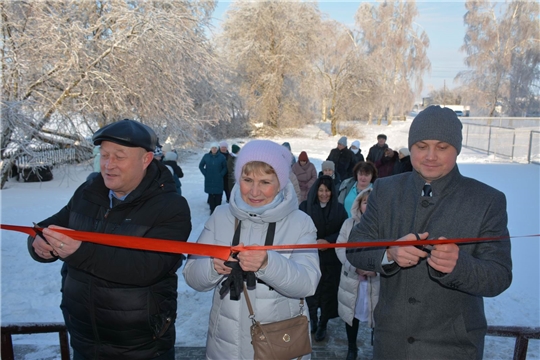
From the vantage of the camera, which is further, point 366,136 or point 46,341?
point 366,136

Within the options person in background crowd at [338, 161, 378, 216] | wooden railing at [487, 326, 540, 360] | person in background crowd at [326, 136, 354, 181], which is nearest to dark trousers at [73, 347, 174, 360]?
wooden railing at [487, 326, 540, 360]

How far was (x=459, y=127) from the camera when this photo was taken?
2.13 meters

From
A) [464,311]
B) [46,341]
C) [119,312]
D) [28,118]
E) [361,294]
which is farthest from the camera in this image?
[28,118]

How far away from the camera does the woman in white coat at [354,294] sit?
3.99 m

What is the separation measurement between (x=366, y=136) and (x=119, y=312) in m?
35.0

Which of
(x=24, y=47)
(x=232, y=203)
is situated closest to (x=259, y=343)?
(x=232, y=203)

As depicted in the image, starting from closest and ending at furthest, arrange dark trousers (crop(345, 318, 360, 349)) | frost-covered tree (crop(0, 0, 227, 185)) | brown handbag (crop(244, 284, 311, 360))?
brown handbag (crop(244, 284, 311, 360)) → dark trousers (crop(345, 318, 360, 349)) → frost-covered tree (crop(0, 0, 227, 185))

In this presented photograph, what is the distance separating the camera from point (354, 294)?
4.14 metres

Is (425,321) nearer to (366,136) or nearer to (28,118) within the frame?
(28,118)

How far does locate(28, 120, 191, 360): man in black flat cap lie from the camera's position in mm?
2260

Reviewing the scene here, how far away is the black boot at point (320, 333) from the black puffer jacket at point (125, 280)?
2640 millimetres

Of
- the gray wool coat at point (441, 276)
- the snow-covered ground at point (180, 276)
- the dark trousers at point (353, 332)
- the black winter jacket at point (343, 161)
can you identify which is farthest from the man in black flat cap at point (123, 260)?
the black winter jacket at point (343, 161)

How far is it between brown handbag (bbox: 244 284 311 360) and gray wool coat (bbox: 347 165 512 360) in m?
0.40

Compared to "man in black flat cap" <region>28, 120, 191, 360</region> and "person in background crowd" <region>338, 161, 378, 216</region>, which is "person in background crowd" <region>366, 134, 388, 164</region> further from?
"man in black flat cap" <region>28, 120, 191, 360</region>
